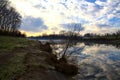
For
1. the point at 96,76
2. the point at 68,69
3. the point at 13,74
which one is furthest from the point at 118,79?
the point at 13,74

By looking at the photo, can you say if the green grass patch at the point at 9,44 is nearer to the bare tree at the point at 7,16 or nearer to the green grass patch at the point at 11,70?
the green grass patch at the point at 11,70

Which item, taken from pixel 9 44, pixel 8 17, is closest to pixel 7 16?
pixel 8 17

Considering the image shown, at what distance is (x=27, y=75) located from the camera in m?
12.5

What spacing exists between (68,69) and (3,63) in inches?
272

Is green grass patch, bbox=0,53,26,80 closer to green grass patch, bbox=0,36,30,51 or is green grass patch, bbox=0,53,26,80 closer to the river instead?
green grass patch, bbox=0,36,30,51

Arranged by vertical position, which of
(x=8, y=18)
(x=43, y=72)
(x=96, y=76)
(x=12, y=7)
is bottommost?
(x=96, y=76)

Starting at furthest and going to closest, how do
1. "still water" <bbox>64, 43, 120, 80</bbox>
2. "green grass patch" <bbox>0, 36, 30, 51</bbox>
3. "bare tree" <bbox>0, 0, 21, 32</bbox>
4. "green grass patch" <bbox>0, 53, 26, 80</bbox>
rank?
"bare tree" <bbox>0, 0, 21, 32</bbox>, "green grass patch" <bbox>0, 36, 30, 51</bbox>, "still water" <bbox>64, 43, 120, 80</bbox>, "green grass patch" <bbox>0, 53, 26, 80</bbox>

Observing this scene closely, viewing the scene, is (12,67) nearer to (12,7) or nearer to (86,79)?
(86,79)

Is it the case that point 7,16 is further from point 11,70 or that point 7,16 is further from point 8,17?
point 11,70

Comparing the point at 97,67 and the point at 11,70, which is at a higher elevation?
the point at 11,70

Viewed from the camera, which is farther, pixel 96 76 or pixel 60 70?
pixel 96 76

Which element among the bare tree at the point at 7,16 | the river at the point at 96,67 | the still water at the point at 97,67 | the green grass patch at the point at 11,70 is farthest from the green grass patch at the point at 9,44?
the bare tree at the point at 7,16

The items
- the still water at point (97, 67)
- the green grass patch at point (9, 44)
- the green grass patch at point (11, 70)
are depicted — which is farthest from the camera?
the green grass patch at point (9, 44)

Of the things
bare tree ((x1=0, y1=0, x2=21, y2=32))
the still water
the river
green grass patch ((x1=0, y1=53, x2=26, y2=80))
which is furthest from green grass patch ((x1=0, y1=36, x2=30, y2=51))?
bare tree ((x1=0, y1=0, x2=21, y2=32))
